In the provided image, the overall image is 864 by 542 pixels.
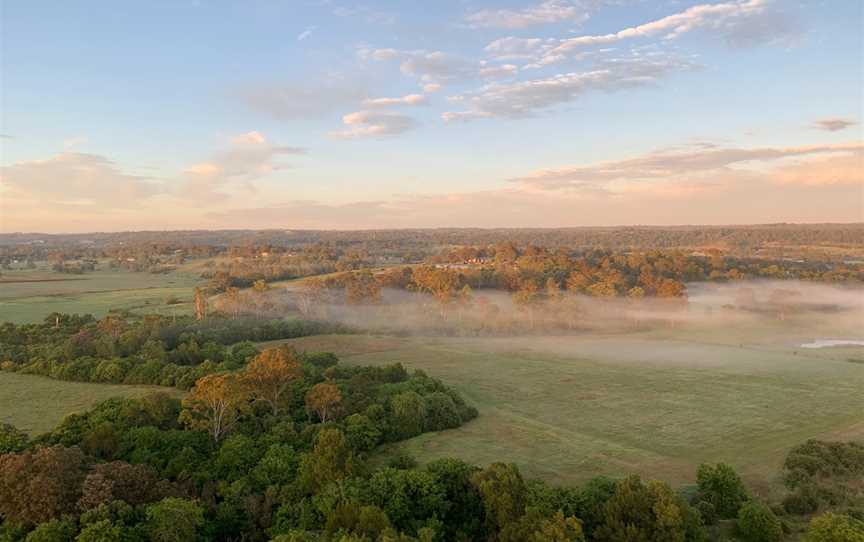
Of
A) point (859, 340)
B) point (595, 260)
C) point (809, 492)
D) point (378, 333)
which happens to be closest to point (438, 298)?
point (378, 333)

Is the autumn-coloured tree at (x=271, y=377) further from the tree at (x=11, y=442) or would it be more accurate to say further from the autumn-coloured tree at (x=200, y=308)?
the autumn-coloured tree at (x=200, y=308)

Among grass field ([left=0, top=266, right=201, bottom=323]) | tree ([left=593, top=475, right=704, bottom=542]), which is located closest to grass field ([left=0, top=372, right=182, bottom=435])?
tree ([left=593, top=475, right=704, bottom=542])

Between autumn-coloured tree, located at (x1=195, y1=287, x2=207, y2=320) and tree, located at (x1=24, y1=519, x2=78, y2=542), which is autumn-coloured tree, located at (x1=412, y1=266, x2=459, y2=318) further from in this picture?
tree, located at (x1=24, y1=519, x2=78, y2=542)

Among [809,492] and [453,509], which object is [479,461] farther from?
[809,492]

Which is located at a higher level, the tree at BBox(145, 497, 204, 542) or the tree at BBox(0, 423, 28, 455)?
the tree at BBox(0, 423, 28, 455)

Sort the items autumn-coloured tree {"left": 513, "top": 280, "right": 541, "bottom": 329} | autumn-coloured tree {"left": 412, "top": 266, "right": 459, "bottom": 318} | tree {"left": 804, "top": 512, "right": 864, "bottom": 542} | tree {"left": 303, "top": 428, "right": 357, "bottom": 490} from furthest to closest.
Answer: autumn-coloured tree {"left": 412, "top": 266, "right": 459, "bottom": 318}, autumn-coloured tree {"left": 513, "top": 280, "right": 541, "bottom": 329}, tree {"left": 303, "top": 428, "right": 357, "bottom": 490}, tree {"left": 804, "top": 512, "right": 864, "bottom": 542}
